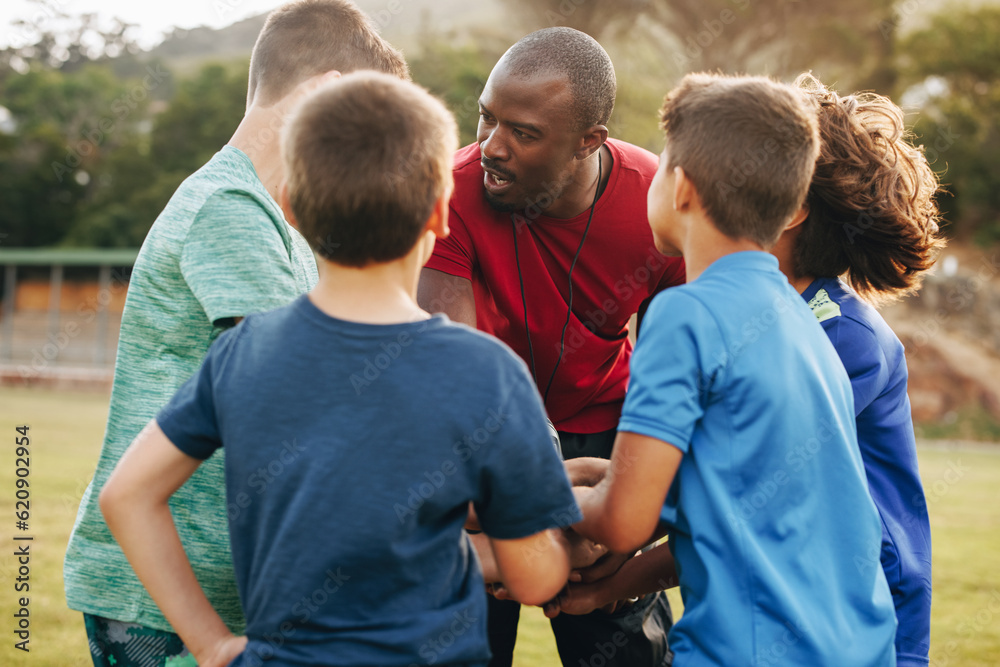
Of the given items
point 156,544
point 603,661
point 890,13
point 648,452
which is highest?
point 890,13

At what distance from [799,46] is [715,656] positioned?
3179cm

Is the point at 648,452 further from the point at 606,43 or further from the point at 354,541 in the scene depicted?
the point at 606,43

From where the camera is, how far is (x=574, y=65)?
125 inches

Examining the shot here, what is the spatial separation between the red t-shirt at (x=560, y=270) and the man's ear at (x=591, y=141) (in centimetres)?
14

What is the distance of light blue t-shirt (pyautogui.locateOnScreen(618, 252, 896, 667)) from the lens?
1.57 meters

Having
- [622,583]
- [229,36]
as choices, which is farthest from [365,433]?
[229,36]

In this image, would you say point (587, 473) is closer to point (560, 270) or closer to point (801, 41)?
point (560, 270)

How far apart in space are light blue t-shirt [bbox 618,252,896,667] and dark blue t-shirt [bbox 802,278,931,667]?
1.29ft

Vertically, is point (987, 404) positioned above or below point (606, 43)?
below

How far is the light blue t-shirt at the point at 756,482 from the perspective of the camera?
1.57 metres

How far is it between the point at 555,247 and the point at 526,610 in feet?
10.3

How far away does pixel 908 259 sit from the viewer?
2326 millimetres

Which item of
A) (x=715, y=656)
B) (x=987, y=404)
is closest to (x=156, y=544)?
(x=715, y=656)

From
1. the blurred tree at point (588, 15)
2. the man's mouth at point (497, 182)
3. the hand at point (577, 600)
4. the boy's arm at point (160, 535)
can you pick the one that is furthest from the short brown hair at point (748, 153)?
the blurred tree at point (588, 15)
